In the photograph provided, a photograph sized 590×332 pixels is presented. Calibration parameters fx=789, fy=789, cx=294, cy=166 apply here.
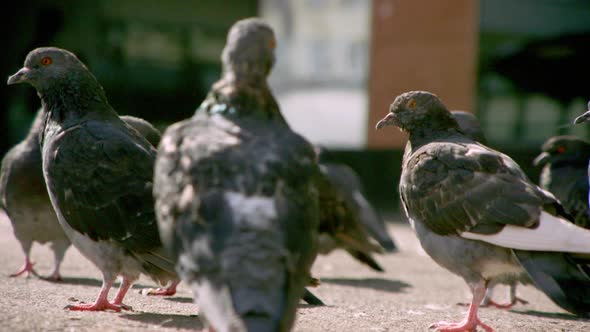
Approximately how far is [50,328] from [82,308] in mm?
685

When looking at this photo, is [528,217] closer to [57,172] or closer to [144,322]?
[144,322]

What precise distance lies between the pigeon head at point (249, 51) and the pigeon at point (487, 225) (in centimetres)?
178

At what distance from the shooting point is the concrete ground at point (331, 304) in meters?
4.23

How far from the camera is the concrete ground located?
4.23 metres

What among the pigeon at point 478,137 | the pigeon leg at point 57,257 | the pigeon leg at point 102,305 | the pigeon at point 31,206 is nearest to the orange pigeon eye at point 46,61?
the pigeon at point 31,206

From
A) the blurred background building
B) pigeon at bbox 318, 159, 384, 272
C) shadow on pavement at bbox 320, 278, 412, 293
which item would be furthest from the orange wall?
shadow on pavement at bbox 320, 278, 412, 293

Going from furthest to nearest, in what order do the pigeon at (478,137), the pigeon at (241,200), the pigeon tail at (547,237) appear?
1. the pigeon at (478,137)
2. the pigeon tail at (547,237)
3. the pigeon at (241,200)

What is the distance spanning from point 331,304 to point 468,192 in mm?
1363

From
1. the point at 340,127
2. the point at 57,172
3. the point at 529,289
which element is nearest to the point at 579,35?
the point at 340,127

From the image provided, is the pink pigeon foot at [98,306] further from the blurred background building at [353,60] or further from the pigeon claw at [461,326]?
the blurred background building at [353,60]

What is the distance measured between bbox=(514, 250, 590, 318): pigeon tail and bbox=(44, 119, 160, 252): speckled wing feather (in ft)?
7.17

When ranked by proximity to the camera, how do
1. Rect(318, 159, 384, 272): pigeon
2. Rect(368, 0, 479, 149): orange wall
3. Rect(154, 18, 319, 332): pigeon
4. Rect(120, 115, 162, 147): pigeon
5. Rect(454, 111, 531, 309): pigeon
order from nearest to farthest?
Rect(154, 18, 319, 332): pigeon, Rect(120, 115, 162, 147): pigeon, Rect(454, 111, 531, 309): pigeon, Rect(318, 159, 384, 272): pigeon, Rect(368, 0, 479, 149): orange wall

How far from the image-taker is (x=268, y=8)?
48.0 feet

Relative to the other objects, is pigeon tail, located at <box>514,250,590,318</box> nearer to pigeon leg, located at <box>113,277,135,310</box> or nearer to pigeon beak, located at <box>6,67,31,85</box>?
pigeon leg, located at <box>113,277,135,310</box>
